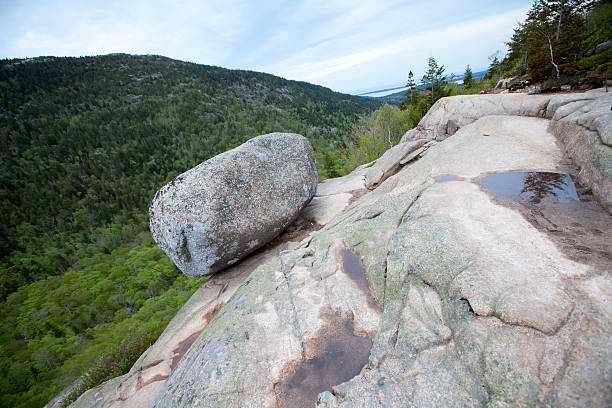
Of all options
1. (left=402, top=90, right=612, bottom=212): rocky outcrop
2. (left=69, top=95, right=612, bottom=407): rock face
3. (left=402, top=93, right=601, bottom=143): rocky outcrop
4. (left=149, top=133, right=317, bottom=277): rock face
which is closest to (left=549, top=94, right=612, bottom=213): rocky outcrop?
(left=402, top=90, right=612, bottom=212): rocky outcrop

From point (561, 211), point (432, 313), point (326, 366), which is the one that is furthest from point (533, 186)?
point (326, 366)

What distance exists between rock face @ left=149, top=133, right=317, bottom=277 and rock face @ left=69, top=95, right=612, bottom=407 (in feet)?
6.76

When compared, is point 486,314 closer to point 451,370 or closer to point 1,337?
point 451,370

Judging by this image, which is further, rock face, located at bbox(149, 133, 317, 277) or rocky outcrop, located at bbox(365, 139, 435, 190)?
rocky outcrop, located at bbox(365, 139, 435, 190)

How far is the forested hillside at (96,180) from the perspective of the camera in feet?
46.9

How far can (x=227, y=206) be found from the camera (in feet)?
22.4

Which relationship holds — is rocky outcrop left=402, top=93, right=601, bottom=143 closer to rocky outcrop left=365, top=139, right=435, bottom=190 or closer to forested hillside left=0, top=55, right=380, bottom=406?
rocky outcrop left=365, top=139, right=435, bottom=190

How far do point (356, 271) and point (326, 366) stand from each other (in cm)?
168

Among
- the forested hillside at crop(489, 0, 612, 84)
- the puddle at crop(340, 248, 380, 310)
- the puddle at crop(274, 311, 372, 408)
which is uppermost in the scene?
the forested hillside at crop(489, 0, 612, 84)

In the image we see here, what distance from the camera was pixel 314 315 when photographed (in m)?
3.90

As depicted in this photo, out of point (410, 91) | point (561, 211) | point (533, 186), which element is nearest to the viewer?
point (561, 211)

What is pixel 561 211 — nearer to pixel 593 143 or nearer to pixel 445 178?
pixel 445 178

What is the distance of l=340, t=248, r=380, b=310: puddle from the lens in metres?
3.90

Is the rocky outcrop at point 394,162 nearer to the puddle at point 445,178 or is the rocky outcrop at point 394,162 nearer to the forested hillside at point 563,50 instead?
the puddle at point 445,178
